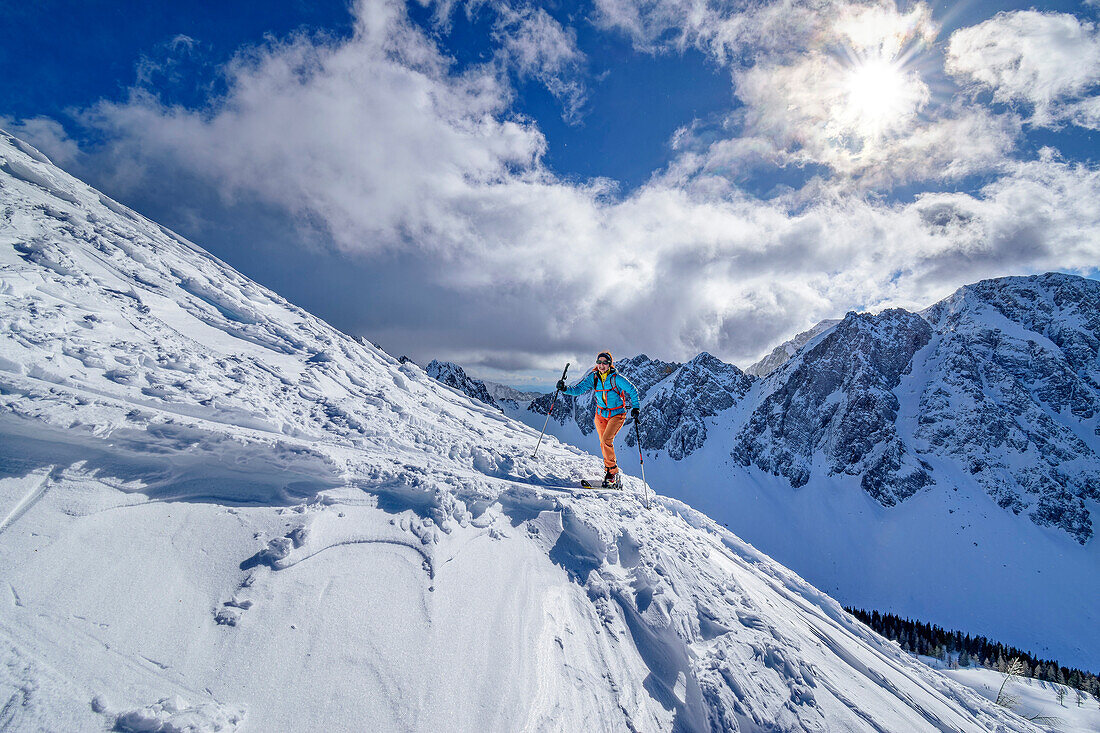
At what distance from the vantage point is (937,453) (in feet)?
Result: 402

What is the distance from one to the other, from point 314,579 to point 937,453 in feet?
558

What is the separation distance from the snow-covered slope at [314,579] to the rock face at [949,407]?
12250 cm

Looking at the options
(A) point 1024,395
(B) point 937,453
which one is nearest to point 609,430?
(B) point 937,453

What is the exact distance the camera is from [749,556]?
11.6 m

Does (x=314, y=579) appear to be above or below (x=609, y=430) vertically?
below

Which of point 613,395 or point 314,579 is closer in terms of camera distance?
point 314,579

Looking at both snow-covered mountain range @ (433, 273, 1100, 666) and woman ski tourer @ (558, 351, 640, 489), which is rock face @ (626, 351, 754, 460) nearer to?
snow-covered mountain range @ (433, 273, 1100, 666)

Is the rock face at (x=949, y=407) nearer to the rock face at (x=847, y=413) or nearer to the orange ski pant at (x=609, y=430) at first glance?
the rock face at (x=847, y=413)

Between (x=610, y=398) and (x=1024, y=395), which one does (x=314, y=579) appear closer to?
(x=610, y=398)

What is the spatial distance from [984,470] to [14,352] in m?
173

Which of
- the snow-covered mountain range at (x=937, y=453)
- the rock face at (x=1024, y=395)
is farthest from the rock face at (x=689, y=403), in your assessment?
the rock face at (x=1024, y=395)

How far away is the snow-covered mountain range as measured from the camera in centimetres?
9550

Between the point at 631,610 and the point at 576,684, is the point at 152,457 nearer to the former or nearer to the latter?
the point at 576,684

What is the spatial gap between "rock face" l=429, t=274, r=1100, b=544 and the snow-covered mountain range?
451 mm
